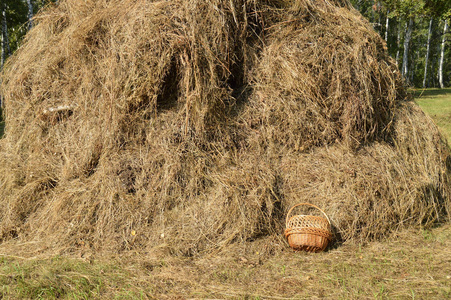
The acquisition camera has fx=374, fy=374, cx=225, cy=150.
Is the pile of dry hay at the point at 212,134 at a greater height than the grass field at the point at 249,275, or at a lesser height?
greater

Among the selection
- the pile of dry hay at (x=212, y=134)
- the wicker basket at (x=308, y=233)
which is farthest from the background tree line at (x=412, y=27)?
the wicker basket at (x=308, y=233)

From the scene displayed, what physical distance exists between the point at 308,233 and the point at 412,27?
23659mm

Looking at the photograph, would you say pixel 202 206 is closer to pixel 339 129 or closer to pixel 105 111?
pixel 105 111

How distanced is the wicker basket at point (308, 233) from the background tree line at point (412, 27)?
10.2ft

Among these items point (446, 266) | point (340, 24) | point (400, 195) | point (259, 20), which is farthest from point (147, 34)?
point (446, 266)

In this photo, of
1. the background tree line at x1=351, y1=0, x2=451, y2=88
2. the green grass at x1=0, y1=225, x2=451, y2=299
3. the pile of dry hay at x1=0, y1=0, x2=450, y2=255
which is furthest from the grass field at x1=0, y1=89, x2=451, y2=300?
the background tree line at x1=351, y1=0, x2=451, y2=88

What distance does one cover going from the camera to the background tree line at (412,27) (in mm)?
15823

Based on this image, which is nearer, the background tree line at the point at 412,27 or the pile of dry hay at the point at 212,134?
the pile of dry hay at the point at 212,134

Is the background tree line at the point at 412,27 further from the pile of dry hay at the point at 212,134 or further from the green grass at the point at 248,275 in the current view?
the green grass at the point at 248,275

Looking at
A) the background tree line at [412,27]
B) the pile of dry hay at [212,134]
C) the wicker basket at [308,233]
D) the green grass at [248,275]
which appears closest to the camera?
the green grass at [248,275]

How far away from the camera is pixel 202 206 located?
4121 millimetres

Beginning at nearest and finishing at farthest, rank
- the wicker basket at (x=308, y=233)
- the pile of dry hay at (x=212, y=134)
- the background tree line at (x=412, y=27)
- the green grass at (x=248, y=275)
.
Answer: the green grass at (x=248, y=275), the wicker basket at (x=308, y=233), the pile of dry hay at (x=212, y=134), the background tree line at (x=412, y=27)

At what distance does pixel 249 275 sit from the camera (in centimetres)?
342

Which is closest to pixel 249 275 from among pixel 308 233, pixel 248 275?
pixel 248 275
